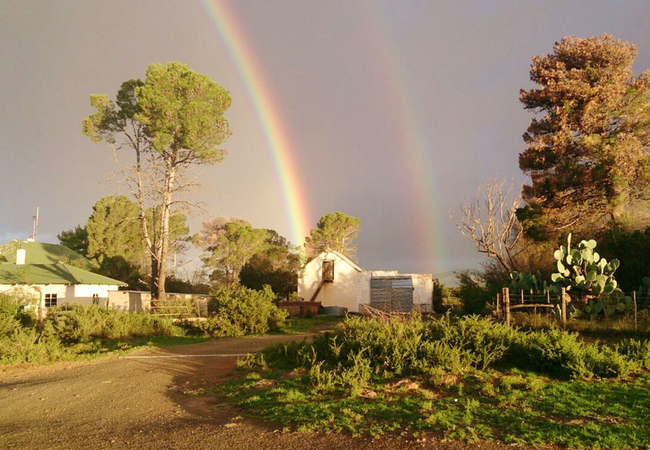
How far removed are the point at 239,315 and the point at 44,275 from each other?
20364 millimetres

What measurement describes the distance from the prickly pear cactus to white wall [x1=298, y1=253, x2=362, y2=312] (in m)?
27.1

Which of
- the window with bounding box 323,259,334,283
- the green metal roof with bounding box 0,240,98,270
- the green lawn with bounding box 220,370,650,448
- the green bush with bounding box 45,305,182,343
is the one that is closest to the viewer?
the green lawn with bounding box 220,370,650,448

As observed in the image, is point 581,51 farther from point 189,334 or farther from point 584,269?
point 189,334

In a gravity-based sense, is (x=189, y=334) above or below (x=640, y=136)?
below

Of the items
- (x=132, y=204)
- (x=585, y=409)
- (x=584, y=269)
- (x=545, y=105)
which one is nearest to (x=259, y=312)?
(x=584, y=269)

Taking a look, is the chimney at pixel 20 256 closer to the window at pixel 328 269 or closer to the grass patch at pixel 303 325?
the grass patch at pixel 303 325

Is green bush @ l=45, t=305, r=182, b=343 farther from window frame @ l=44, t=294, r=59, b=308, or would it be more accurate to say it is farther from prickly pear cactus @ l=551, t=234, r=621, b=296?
prickly pear cactus @ l=551, t=234, r=621, b=296

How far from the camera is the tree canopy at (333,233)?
2766 inches

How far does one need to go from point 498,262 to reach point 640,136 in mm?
10393

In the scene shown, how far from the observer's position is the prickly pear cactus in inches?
701

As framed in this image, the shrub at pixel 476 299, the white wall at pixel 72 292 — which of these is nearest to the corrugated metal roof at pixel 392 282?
the shrub at pixel 476 299

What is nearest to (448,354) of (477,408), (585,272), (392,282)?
(477,408)

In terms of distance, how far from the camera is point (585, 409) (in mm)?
7516

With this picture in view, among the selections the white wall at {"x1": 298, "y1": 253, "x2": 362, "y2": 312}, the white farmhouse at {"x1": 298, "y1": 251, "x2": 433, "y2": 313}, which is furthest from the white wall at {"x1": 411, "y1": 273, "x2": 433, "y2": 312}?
the white wall at {"x1": 298, "y1": 253, "x2": 362, "y2": 312}
